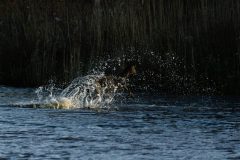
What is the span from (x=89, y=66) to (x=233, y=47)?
3.39 metres

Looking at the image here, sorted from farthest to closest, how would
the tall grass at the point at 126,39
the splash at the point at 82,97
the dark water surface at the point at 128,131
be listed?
the tall grass at the point at 126,39 → the splash at the point at 82,97 → the dark water surface at the point at 128,131

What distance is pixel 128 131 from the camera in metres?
12.6

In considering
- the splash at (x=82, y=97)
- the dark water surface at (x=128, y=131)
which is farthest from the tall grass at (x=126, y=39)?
the dark water surface at (x=128, y=131)

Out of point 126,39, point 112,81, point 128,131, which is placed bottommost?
point 128,131

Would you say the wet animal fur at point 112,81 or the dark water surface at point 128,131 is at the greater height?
the wet animal fur at point 112,81

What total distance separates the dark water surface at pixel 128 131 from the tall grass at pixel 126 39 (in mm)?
1790

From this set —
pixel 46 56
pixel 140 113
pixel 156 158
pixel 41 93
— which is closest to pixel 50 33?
pixel 46 56

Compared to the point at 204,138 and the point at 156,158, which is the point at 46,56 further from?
the point at 156,158

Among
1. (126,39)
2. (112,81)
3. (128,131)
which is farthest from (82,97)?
(128,131)

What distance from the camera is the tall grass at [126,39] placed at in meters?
18.9

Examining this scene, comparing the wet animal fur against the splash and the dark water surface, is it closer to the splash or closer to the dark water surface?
the splash

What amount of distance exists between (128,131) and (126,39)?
753cm

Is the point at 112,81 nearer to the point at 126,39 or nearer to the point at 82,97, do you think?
the point at 82,97

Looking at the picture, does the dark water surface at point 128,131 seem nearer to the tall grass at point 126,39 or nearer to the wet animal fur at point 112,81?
the wet animal fur at point 112,81
